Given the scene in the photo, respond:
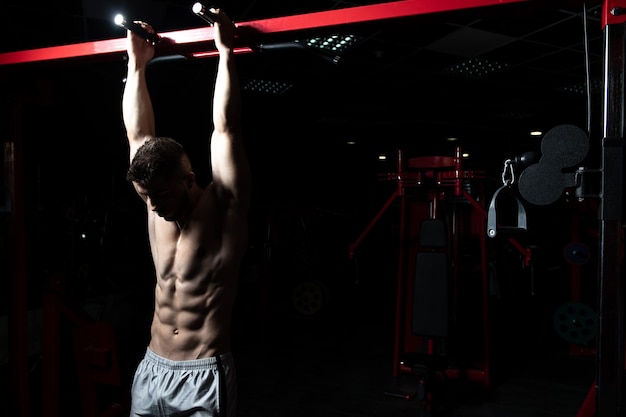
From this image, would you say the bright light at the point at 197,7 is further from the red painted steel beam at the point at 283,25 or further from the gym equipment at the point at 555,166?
the gym equipment at the point at 555,166

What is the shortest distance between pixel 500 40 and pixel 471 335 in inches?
123

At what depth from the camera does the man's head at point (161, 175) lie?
1453 millimetres

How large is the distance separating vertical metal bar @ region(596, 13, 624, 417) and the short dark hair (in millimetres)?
1184

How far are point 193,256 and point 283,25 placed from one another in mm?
783

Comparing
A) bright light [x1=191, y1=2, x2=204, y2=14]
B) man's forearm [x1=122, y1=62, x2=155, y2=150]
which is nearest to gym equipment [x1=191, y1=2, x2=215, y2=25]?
bright light [x1=191, y1=2, x2=204, y2=14]

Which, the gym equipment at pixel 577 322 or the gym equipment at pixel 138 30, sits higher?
the gym equipment at pixel 138 30

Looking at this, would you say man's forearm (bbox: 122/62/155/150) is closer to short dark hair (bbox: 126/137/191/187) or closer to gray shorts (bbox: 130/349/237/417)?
short dark hair (bbox: 126/137/191/187)

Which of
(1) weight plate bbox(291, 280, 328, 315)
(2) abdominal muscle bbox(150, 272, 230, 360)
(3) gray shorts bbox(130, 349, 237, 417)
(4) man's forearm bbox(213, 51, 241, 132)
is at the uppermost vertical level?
(4) man's forearm bbox(213, 51, 241, 132)

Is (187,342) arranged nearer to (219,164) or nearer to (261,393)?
(219,164)

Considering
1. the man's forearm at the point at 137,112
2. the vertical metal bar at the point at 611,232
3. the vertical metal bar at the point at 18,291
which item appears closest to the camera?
the vertical metal bar at the point at 611,232

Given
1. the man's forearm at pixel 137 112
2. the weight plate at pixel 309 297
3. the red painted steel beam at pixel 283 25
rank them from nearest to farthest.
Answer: the red painted steel beam at pixel 283 25 < the man's forearm at pixel 137 112 < the weight plate at pixel 309 297

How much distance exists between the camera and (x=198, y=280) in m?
1.57

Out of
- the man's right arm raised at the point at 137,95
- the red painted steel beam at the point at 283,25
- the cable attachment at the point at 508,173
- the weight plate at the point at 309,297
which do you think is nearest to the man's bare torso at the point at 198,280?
the man's right arm raised at the point at 137,95

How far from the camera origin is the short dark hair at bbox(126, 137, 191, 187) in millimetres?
1450
